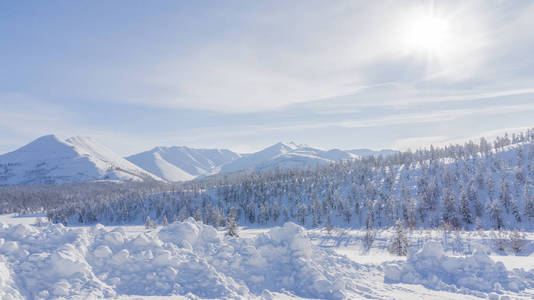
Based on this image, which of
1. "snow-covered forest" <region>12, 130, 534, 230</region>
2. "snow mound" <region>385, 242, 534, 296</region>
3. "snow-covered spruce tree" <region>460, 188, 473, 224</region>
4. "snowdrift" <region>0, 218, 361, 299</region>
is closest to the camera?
"snowdrift" <region>0, 218, 361, 299</region>

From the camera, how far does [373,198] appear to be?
5472 inches

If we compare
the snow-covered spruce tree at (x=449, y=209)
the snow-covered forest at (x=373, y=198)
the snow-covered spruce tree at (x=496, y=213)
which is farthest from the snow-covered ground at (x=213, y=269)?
the snow-covered spruce tree at (x=496, y=213)

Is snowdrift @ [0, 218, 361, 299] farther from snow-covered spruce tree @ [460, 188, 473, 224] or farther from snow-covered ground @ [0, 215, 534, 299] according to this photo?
snow-covered spruce tree @ [460, 188, 473, 224]

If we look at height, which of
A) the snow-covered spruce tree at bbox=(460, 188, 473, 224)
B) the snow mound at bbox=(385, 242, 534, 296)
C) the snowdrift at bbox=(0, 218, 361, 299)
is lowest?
the snow-covered spruce tree at bbox=(460, 188, 473, 224)

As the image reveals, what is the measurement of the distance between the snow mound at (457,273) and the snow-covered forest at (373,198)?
85.1 meters

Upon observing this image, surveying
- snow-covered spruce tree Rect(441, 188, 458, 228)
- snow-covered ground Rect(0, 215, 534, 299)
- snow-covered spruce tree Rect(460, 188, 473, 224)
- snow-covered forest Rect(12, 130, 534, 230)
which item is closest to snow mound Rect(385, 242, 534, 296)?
snow-covered ground Rect(0, 215, 534, 299)

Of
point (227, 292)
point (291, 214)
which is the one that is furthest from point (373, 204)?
point (227, 292)

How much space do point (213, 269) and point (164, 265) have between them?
2.54m

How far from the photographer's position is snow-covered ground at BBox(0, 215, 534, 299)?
42.4 feet

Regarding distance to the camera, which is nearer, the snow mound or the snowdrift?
the snowdrift

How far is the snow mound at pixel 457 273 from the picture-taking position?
1608 cm

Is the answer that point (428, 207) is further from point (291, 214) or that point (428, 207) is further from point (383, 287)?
point (383, 287)

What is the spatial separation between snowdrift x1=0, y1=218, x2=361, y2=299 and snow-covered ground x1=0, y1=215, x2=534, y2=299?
0.05m

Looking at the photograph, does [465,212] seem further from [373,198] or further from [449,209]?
[373,198]
